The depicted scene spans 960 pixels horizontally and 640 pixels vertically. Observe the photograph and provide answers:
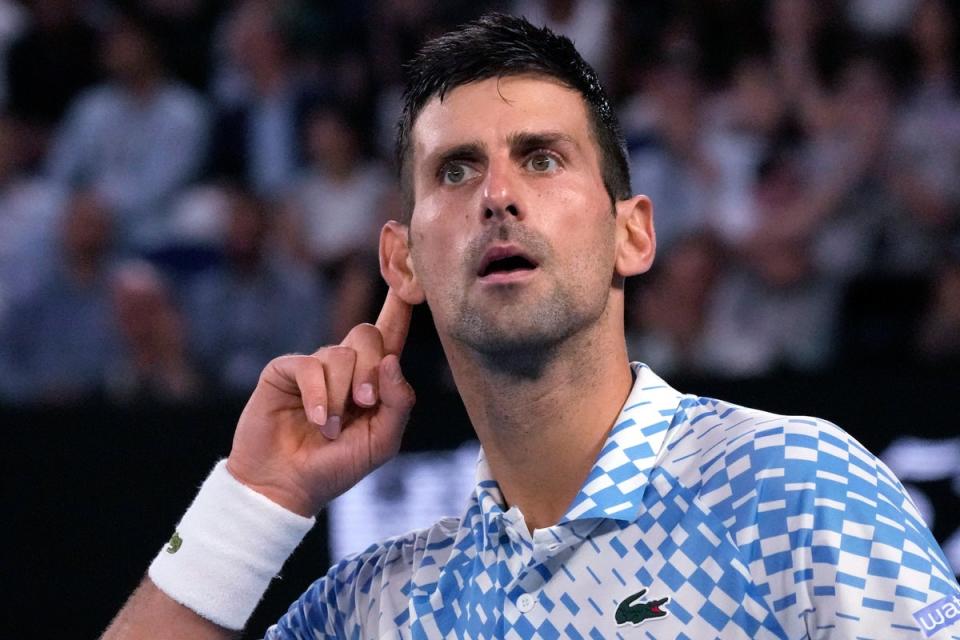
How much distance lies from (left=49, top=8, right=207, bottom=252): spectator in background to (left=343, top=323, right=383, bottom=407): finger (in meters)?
4.34

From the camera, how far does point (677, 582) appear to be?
2.16 m

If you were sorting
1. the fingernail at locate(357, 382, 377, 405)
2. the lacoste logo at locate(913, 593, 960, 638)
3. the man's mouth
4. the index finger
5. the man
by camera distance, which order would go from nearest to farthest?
1. the lacoste logo at locate(913, 593, 960, 638)
2. the man
3. the man's mouth
4. the fingernail at locate(357, 382, 377, 405)
5. the index finger

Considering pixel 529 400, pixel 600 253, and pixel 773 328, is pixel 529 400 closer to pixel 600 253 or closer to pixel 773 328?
pixel 600 253

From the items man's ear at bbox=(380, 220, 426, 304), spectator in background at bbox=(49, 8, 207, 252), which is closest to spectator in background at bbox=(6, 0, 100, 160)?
spectator in background at bbox=(49, 8, 207, 252)

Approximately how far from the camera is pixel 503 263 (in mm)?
2488

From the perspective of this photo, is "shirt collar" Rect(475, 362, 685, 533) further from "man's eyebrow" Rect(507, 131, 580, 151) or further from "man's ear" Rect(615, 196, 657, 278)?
"man's eyebrow" Rect(507, 131, 580, 151)

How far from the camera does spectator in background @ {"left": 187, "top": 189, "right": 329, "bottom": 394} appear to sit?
20.1 feet

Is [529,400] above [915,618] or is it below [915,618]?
above

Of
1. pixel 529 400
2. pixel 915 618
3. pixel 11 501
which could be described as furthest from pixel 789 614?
Answer: pixel 11 501

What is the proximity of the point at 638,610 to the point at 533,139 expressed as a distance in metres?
0.84

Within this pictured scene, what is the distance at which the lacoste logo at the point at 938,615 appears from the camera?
1.90m

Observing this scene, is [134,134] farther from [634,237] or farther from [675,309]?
[634,237]

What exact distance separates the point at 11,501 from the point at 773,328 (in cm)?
304

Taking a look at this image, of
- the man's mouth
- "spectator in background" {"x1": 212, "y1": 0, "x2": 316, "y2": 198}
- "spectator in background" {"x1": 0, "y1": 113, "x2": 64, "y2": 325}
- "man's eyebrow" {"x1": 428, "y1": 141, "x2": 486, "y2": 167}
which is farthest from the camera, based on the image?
"spectator in background" {"x1": 212, "y1": 0, "x2": 316, "y2": 198}
